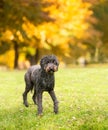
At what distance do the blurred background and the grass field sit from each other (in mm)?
11125

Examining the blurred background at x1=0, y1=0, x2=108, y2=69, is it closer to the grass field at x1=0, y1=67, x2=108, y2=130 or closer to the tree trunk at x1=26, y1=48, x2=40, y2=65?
the tree trunk at x1=26, y1=48, x2=40, y2=65

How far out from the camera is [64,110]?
1345 cm

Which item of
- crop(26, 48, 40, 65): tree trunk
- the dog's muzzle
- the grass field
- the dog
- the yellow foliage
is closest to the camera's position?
the dog's muzzle

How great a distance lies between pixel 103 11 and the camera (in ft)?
143

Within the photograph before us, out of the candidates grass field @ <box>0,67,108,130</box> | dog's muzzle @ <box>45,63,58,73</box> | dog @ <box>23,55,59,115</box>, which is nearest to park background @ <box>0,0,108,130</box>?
grass field @ <box>0,67,108,130</box>

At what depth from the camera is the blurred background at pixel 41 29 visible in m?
29.9

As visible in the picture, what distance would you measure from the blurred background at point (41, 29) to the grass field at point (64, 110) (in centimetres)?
1112

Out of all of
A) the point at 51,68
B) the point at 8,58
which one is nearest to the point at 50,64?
the point at 51,68

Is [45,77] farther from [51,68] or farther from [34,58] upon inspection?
[34,58]

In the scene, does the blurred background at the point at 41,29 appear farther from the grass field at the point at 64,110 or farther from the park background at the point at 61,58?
the grass field at the point at 64,110

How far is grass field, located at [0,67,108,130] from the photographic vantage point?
12281 mm

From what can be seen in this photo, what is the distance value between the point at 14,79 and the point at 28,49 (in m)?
12.3

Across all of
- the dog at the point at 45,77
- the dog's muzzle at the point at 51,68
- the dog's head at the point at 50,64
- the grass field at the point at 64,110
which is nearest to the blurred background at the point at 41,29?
the grass field at the point at 64,110

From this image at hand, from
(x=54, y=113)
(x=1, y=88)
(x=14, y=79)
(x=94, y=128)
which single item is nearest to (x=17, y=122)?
(x=54, y=113)
